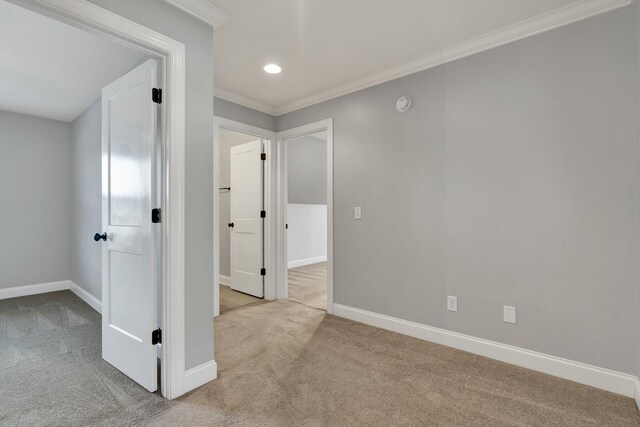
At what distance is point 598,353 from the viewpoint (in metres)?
1.99

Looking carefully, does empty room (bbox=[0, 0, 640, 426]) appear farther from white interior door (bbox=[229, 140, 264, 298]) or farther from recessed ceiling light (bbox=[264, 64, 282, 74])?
white interior door (bbox=[229, 140, 264, 298])

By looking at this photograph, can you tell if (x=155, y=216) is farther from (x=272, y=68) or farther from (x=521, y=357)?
(x=521, y=357)

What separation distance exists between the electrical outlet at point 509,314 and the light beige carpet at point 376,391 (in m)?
0.32

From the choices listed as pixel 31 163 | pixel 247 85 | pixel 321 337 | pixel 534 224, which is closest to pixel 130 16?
pixel 247 85

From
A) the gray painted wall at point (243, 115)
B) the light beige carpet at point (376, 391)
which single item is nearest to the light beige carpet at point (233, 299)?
the light beige carpet at point (376, 391)

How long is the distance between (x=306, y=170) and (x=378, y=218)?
3641mm

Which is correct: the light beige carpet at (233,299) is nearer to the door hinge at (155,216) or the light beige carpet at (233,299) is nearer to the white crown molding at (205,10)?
the door hinge at (155,216)

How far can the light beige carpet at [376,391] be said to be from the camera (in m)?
1.67

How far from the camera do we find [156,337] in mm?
1898

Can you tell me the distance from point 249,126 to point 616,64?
3.21m

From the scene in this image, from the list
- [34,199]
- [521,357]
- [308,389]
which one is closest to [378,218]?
[521,357]

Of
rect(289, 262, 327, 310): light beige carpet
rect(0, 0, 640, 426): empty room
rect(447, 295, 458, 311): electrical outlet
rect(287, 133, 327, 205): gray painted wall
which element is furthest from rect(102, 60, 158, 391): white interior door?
rect(287, 133, 327, 205): gray painted wall

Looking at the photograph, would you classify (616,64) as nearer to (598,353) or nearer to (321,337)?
(598,353)

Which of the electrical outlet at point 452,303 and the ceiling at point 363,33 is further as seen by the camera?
the electrical outlet at point 452,303
